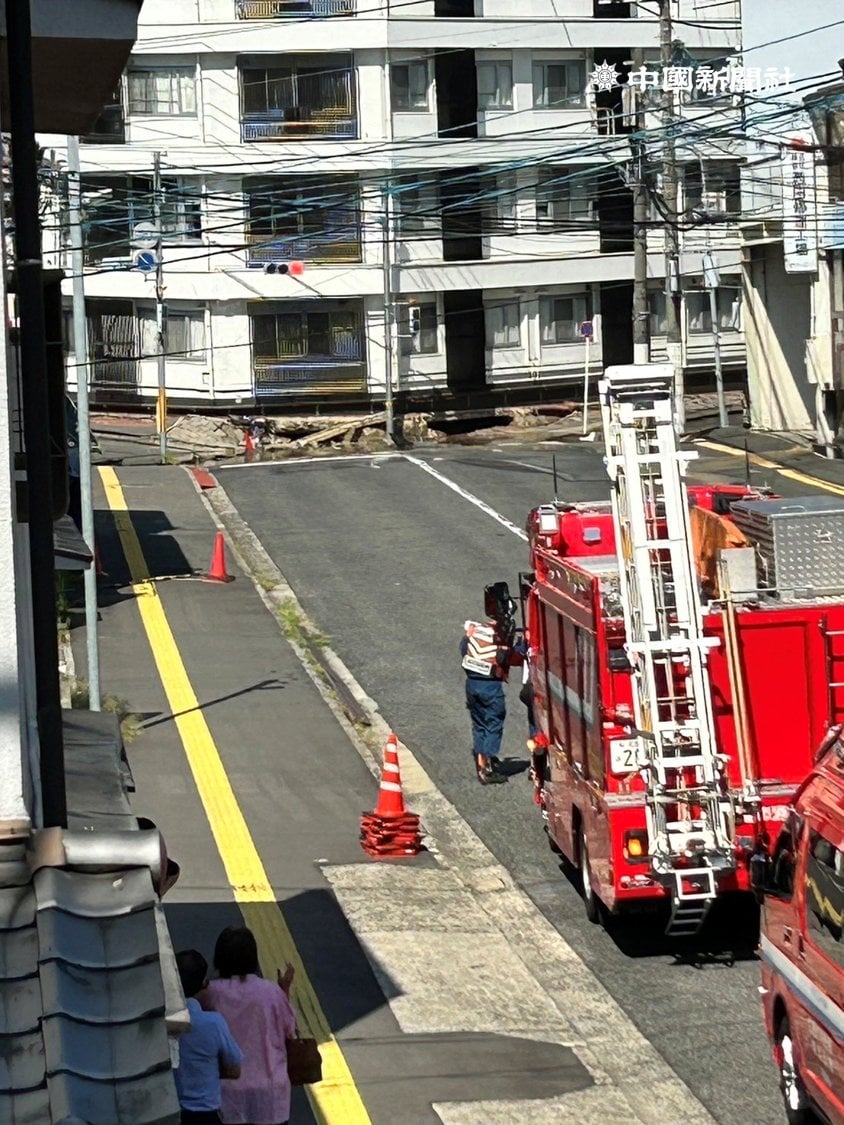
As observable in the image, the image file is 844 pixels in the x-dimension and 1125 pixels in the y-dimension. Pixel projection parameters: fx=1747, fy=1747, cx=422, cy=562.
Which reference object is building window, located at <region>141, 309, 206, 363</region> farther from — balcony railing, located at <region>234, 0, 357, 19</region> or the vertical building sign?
the vertical building sign

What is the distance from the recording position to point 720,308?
176 ft

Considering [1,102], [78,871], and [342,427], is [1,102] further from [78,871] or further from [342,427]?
[342,427]

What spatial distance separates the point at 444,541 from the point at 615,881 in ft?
57.8

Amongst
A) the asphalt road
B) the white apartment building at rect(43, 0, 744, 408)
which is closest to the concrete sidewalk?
the asphalt road

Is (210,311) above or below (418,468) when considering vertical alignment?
above

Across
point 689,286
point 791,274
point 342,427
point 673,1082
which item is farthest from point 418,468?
point 673,1082

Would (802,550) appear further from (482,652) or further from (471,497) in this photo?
(471,497)

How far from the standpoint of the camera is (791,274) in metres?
42.2

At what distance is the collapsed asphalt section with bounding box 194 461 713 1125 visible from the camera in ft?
32.4

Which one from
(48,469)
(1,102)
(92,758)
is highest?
(1,102)

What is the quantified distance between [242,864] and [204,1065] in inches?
270

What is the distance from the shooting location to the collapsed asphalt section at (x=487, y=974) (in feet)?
32.4

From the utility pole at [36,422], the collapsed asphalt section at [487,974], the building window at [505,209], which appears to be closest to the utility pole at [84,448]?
the collapsed asphalt section at [487,974]

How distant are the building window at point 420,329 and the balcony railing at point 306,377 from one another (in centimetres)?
142
